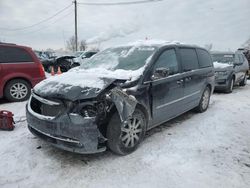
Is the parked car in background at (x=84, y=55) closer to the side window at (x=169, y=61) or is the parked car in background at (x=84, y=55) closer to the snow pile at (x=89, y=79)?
the side window at (x=169, y=61)

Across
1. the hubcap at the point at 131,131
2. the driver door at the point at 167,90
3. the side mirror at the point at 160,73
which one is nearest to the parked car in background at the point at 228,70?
the driver door at the point at 167,90

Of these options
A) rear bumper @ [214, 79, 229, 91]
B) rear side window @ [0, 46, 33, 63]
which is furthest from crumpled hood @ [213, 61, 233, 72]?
rear side window @ [0, 46, 33, 63]

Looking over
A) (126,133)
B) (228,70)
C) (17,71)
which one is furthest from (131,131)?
(228,70)

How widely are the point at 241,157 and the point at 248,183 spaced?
738 millimetres

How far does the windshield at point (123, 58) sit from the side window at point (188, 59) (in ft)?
3.13

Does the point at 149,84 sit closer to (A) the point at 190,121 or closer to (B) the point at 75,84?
(B) the point at 75,84

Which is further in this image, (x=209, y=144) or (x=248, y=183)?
(x=209, y=144)

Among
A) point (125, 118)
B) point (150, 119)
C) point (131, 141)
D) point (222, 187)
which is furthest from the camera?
point (150, 119)

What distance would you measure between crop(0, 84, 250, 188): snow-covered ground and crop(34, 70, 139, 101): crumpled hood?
3.21 feet

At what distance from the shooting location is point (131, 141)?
3.59m

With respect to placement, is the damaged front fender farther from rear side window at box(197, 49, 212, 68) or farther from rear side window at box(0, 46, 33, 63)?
rear side window at box(0, 46, 33, 63)

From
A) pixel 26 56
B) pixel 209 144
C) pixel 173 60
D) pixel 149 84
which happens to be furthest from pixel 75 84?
pixel 26 56

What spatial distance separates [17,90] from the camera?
22.4ft

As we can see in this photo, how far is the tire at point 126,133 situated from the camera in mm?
3254
